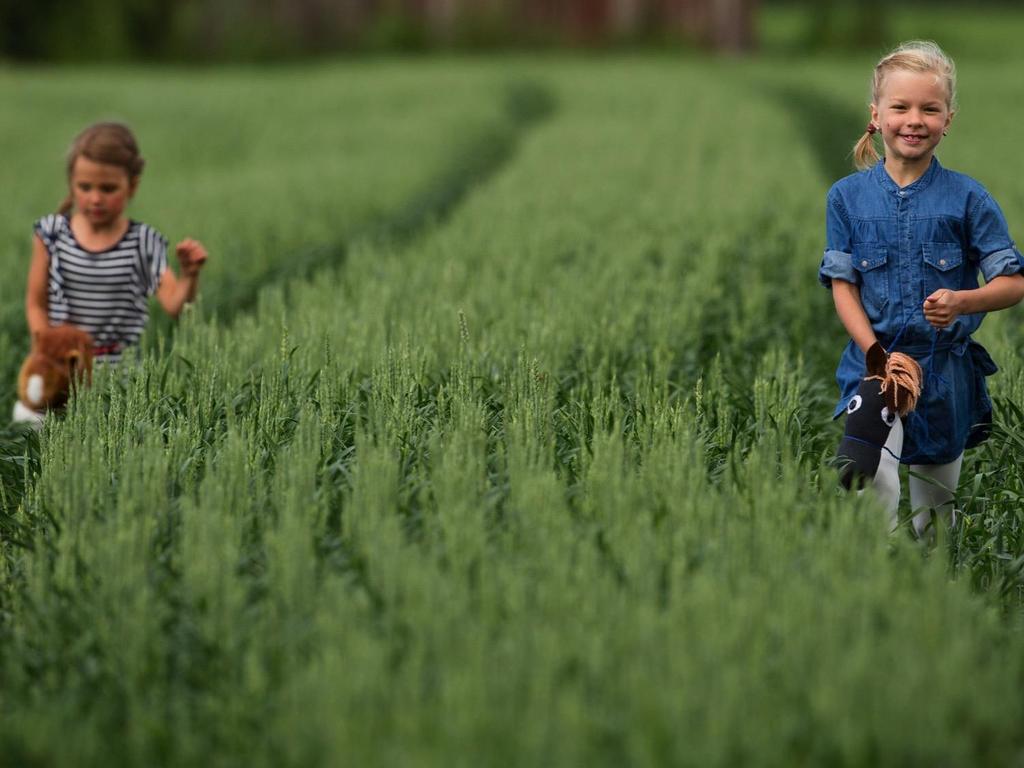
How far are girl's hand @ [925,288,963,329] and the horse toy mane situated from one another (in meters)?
0.14

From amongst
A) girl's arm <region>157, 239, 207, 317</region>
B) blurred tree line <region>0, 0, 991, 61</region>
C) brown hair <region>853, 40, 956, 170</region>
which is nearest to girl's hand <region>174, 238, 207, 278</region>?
girl's arm <region>157, 239, 207, 317</region>

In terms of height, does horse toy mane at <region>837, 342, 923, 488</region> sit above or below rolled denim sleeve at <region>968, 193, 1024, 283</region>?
below

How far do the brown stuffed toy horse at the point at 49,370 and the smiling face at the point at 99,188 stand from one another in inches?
17.9

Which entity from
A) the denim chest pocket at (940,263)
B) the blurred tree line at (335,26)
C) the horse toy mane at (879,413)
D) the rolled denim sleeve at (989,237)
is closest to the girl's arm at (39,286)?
the horse toy mane at (879,413)

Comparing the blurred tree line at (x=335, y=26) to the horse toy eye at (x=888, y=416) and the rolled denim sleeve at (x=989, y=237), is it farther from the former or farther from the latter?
the horse toy eye at (x=888, y=416)

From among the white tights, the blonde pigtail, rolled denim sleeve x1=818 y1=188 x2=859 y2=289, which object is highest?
the blonde pigtail

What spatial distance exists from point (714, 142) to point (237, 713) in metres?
11.1

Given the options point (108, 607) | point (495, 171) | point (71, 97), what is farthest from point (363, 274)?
point (71, 97)

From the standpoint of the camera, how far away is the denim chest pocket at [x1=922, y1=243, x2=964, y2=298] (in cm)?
360

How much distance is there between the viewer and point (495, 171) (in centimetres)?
1291

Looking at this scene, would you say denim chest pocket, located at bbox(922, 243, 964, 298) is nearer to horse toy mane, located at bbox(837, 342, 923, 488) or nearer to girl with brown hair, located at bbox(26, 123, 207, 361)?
horse toy mane, located at bbox(837, 342, 923, 488)

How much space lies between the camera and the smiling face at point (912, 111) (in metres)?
3.48

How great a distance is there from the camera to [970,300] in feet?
11.3

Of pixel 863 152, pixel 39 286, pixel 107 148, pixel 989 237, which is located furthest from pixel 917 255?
pixel 39 286
